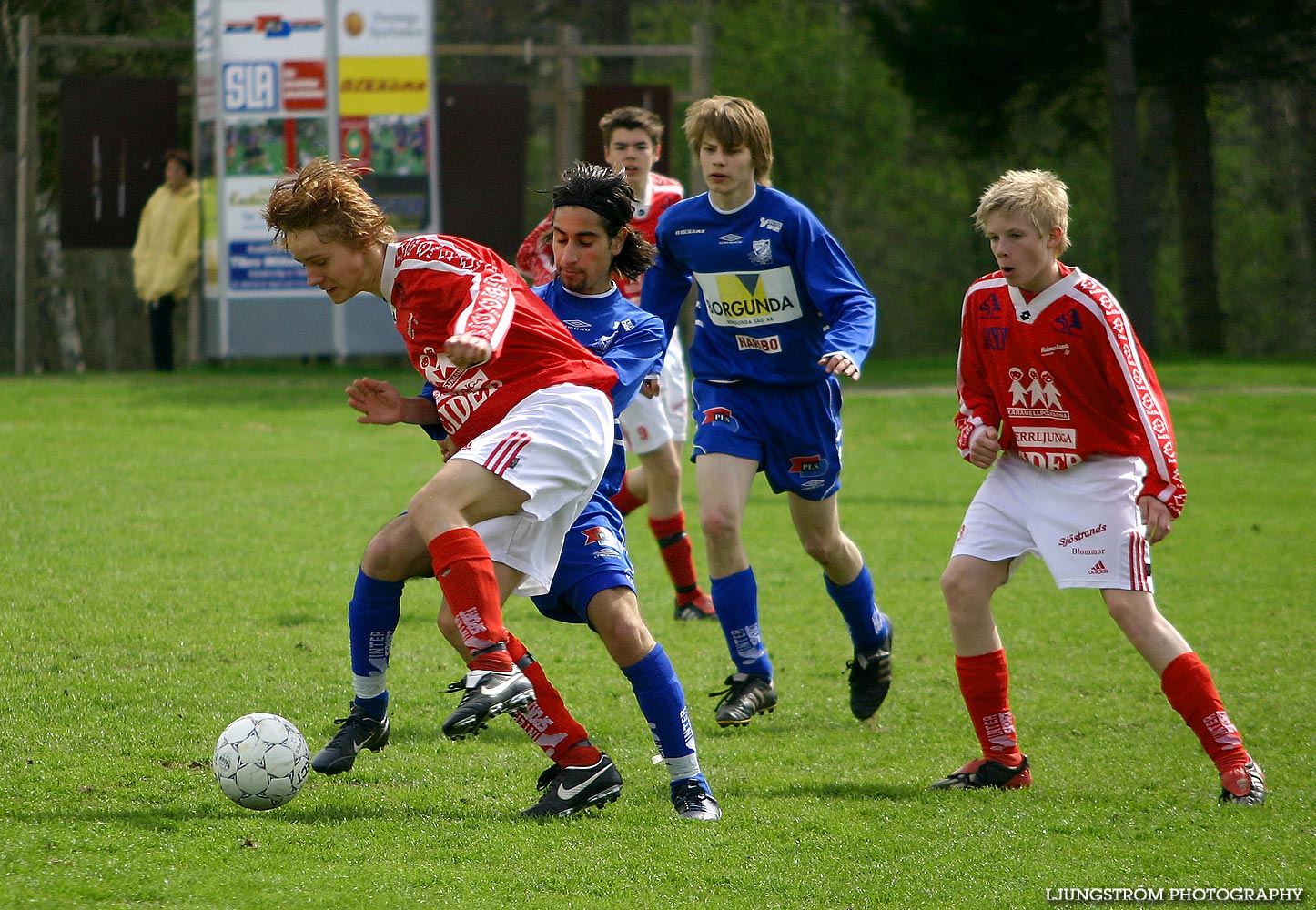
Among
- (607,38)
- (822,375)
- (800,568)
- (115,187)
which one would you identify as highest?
(607,38)

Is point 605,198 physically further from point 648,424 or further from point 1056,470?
point 648,424

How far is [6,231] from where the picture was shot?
21734mm

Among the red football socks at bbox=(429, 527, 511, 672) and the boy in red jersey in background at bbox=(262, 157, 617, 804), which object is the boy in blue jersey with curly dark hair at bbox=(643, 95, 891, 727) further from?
the red football socks at bbox=(429, 527, 511, 672)

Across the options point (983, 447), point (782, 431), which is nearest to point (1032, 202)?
point (983, 447)

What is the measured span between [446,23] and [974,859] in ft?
92.0

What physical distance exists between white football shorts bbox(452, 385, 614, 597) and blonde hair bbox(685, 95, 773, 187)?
166cm

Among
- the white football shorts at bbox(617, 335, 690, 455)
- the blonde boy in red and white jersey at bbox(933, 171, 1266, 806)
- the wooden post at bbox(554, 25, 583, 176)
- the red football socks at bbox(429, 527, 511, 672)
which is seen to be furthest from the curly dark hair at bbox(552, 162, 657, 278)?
the wooden post at bbox(554, 25, 583, 176)

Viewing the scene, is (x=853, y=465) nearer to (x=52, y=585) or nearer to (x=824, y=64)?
(x=52, y=585)

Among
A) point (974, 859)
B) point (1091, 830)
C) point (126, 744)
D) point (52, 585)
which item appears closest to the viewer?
point (974, 859)

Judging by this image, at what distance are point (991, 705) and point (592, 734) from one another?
1325 millimetres

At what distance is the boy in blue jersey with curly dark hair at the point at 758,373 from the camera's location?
530cm

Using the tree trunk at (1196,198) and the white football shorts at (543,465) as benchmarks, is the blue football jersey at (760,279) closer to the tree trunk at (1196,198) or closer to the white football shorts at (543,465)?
the white football shorts at (543,465)

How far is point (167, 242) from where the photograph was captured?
1586 centimetres

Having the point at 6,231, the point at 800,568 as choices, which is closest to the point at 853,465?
the point at 800,568
